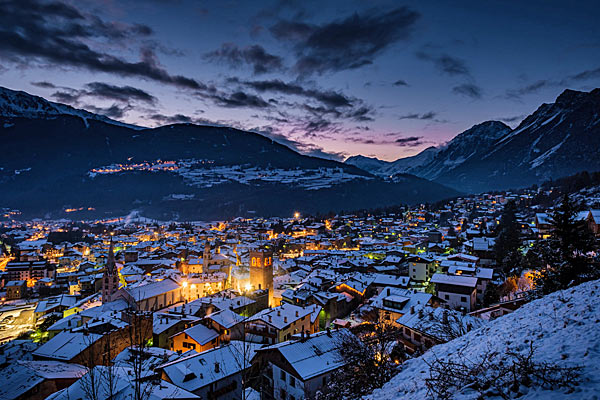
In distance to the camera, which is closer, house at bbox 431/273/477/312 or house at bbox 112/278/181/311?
house at bbox 431/273/477/312

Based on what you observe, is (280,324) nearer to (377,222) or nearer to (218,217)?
(377,222)

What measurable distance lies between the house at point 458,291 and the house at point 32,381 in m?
28.6

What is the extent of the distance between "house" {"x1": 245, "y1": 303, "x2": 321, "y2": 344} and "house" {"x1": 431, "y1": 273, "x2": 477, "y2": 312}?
12.7 meters

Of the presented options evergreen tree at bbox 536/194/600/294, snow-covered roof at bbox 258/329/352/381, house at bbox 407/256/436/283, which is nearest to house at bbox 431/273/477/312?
house at bbox 407/256/436/283

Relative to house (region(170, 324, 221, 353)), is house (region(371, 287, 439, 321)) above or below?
above

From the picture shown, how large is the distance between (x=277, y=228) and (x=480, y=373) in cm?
10140

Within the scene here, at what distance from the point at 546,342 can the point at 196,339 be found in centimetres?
2325

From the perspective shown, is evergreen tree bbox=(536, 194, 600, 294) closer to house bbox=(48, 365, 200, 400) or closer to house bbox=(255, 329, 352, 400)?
house bbox=(255, 329, 352, 400)

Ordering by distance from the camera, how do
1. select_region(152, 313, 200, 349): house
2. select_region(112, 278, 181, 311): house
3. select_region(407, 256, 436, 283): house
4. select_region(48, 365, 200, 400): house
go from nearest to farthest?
select_region(48, 365, 200, 400): house
select_region(152, 313, 200, 349): house
select_region(112, 278, 181, 311): house
select_region(407, 256, 436, 283): house

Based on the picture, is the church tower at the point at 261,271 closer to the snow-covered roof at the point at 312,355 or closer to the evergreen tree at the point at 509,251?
the snow-covered roof at the point at 312,355

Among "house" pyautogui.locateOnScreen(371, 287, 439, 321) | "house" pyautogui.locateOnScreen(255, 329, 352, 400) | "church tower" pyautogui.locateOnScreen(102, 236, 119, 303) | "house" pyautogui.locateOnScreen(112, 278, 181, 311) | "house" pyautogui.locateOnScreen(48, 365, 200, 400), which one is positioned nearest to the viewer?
"house" pyautogui.locateOnScreen(48, 365, 200, 400)

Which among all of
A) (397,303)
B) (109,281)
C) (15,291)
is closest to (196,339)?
(397,303)

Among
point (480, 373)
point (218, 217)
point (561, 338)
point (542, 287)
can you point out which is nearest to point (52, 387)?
point (480, 373)

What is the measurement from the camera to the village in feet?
45.9
